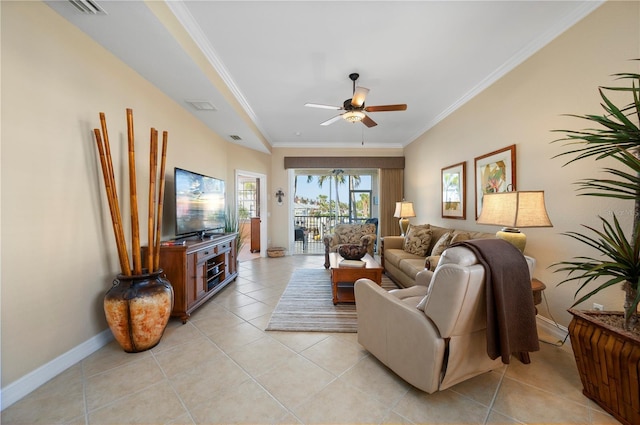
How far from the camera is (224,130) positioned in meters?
4.40

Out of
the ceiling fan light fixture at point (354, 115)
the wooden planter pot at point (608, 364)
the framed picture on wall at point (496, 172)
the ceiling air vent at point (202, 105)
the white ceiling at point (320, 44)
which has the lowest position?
the wooden planter pot at point (608, 364)

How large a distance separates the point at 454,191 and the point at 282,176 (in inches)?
152

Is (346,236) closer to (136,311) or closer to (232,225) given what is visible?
(232,225)

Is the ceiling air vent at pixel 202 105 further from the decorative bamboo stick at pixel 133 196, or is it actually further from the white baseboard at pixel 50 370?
the white baseboard at pixel 50 370

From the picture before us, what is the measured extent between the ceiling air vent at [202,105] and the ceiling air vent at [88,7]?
1464 millimetres

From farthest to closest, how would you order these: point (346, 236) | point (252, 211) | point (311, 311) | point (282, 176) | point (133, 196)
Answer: point (252, 211) < point (282, 176) < point (346, 236) < point (311, 311) < point (133, 196)

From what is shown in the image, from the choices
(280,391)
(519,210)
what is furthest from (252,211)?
(519,210)

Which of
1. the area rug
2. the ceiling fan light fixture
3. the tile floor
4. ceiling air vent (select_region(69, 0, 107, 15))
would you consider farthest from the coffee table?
ceiling air vent (select_region(69, 0, 107, 15))

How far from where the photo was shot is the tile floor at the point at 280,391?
1422mm

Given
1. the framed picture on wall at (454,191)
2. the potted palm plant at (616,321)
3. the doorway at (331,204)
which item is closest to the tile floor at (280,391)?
the potted palm plant at (616,321)

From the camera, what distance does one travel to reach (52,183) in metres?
1.77

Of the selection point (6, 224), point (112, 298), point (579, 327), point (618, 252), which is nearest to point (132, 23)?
point (6, 224)

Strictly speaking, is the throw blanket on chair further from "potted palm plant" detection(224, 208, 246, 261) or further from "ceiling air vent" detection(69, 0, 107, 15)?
"potted palm plant" detection(224, 208, 246, 261)

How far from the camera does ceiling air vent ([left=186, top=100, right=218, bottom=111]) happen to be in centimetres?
322
